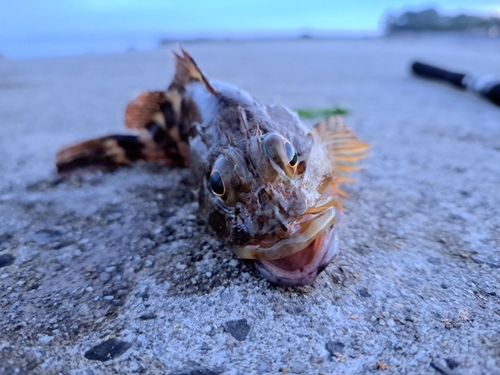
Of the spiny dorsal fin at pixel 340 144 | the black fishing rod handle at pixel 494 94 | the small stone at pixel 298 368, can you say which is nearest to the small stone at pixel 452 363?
the small stone at pixel 298 368

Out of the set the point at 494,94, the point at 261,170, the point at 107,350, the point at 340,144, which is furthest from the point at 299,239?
the point at 494,94

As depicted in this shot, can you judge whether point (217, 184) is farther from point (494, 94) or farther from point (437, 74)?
point (437, 74)

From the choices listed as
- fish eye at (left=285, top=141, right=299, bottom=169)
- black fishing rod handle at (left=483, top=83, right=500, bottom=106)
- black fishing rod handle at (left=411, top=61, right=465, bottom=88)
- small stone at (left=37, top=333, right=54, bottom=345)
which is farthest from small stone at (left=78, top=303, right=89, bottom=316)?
black fishing rod handle at (left=411, top=61, right=465, bottom=88)

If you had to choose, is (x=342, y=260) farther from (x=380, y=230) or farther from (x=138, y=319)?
(x=138, y=319)

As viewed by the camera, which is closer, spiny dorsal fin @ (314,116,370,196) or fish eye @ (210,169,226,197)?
fish eye @ (210,169,226,197)

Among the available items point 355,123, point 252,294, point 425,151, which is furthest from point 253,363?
point 355,123

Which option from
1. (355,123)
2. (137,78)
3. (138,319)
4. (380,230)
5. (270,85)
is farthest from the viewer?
(137,78)

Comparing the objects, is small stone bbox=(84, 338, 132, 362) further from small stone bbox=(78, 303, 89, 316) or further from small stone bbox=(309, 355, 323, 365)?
small stone bbox=(309, 355, 323, 365)
